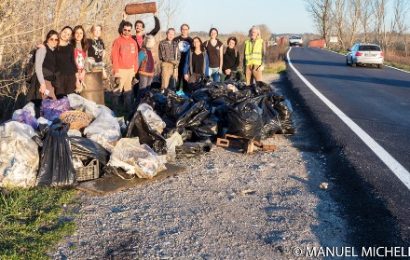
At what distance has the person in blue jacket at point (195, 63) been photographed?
934cm

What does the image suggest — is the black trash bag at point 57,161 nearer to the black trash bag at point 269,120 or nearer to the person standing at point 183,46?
the black trash bag at point 269,120

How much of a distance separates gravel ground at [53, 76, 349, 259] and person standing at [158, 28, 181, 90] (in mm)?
3797

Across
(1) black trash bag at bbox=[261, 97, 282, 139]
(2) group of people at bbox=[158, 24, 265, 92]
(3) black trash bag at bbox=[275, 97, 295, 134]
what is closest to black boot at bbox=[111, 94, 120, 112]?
(2) group of people at bbox=[158, 24, 265, 92]

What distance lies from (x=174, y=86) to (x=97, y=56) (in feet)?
7.72

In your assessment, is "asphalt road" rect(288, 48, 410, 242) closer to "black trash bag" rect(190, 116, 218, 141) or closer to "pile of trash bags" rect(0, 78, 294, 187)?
"pile of trash bags" rect(0, 78, 294, 187)

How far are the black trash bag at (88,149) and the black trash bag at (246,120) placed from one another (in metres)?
1.90

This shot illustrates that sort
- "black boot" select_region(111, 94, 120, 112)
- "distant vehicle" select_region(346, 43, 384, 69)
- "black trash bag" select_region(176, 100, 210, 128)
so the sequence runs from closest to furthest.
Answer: "black trash bag" select_region(176, 100, 210, 128)
"black boot" select_region(111, 94, 120, 112)
"distant vehicle" select_region(346, 43, 384, 69)

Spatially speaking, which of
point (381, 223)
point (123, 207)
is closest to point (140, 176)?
point (123, 207)

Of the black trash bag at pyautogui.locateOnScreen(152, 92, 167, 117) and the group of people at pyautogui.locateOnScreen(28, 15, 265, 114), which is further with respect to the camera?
the black trash bag at pyautogui.locateOnScreen(152, 92, 167, 117)

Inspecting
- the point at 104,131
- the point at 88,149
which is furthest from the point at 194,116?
the point at 88,149

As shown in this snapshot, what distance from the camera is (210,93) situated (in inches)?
294

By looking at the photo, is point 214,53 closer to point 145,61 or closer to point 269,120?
point 145,61

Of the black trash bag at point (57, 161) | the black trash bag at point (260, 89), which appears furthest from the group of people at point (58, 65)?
the black trash bag at point (260, 89)

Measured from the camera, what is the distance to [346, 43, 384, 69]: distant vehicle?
2386cm
